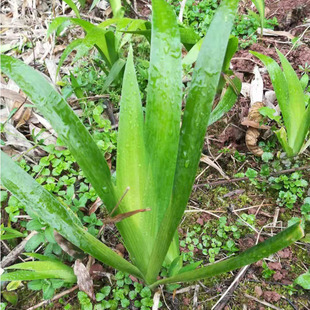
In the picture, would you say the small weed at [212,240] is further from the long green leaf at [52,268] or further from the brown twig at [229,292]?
the long green leaf at [52,268]

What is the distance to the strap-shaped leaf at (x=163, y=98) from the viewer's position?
2.32ft

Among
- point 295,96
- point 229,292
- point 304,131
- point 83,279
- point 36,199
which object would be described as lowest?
point 229,292

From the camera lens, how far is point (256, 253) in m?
0.61

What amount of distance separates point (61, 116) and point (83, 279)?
1.64 feet

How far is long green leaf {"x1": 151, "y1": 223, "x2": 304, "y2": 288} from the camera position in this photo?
0.54m

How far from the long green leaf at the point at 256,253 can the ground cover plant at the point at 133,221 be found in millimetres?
70

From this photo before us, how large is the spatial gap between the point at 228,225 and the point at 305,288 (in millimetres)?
284

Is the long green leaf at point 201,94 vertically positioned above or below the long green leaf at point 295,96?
above

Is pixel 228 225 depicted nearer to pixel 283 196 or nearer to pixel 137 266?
pixel 283 196

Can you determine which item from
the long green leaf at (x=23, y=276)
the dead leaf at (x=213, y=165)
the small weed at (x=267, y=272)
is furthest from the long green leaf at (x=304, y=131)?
the long green leaf at (x=23, y=276)

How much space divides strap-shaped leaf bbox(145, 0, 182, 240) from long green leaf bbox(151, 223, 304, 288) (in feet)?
0.62

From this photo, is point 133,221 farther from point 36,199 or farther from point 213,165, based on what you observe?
point 213,165

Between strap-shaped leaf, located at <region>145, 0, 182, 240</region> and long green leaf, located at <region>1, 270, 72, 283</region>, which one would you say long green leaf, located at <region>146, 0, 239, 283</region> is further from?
long green leaf, located at <region>1, 270, 72, 283</region>

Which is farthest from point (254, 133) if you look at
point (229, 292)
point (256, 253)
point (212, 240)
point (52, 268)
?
point (52, 268)
